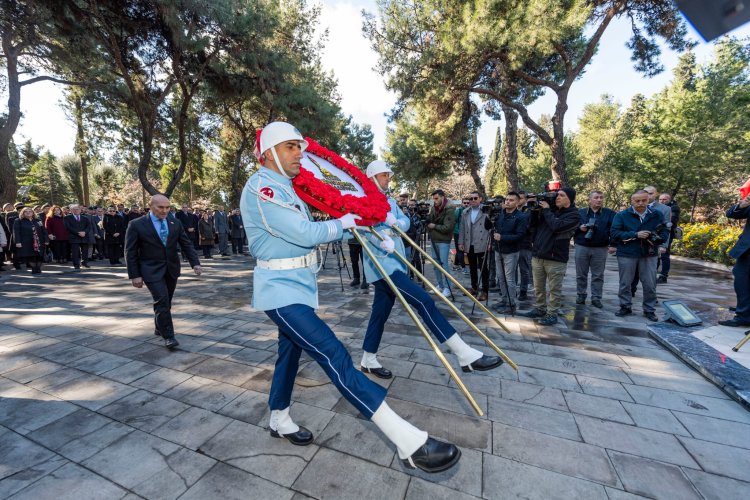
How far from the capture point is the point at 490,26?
31.9 feet

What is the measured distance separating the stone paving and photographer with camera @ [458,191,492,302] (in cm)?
173

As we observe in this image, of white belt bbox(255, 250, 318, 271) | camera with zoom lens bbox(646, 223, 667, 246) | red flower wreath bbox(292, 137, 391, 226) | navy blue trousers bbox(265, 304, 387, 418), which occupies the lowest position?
navy blue trousers bbox(265, 304, 387, 418)

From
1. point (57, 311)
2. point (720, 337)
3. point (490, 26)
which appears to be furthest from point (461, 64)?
point (57, 311)

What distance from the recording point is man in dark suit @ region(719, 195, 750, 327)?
14.6ft

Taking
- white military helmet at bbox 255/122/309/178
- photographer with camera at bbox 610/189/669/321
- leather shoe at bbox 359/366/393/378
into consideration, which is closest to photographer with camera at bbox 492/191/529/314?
photographer with camera at bbox 610/189/669/321

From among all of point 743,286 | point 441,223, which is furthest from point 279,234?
point 743,286

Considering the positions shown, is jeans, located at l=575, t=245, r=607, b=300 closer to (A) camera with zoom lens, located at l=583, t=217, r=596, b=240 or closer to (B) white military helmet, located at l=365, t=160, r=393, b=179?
(A) camera with zoom lens, located at l=583, t=217, r=596, b=240

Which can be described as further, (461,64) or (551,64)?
(551,64)

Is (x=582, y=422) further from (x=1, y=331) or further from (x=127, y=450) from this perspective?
(x=1, y=331)

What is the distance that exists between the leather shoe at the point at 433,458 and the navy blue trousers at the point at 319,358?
0.38m

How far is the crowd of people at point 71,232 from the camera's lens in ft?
29.9

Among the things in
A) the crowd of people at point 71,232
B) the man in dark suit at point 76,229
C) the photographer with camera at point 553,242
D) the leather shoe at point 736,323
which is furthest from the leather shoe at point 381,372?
the man in dark suit at point 76,229

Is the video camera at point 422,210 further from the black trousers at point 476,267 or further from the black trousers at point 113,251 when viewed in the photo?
the black trousers at point 113,251

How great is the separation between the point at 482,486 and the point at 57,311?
7.36 m
